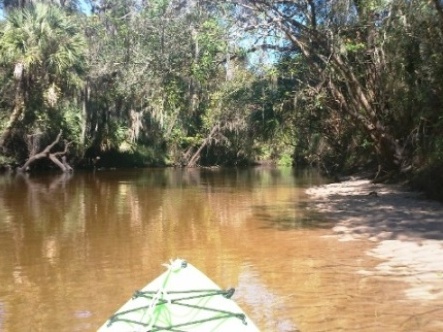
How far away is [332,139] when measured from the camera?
2477 centimetres

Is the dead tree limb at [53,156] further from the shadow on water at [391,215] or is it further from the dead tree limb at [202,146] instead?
the shadow on water at [391,215]

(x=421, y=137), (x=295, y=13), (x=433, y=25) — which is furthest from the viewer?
(x=295, y=13)

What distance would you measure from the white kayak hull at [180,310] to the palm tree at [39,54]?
78.0ft

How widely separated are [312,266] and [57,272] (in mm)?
3184

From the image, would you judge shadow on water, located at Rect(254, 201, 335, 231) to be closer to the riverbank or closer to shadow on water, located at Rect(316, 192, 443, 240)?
the riverbank

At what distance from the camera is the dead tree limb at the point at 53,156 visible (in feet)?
99.1

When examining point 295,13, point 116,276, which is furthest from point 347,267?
point 295,13

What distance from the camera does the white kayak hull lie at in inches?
130

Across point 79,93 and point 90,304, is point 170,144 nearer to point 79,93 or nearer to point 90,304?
point 79,93

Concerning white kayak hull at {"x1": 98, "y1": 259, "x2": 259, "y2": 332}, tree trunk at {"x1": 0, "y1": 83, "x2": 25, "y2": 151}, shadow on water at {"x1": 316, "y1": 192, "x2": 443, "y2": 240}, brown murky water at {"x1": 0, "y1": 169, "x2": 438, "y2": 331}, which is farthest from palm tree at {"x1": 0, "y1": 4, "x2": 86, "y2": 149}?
white kayak hull at {"x1": 98, "y1": 259, "x2": 259, "y2": 332}

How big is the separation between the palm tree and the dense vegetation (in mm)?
62

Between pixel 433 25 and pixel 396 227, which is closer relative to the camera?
pixel 396 227

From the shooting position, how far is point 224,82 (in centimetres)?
3659

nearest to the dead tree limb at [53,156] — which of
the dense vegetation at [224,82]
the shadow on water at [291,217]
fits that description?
the dense vegetation at [224,82]
